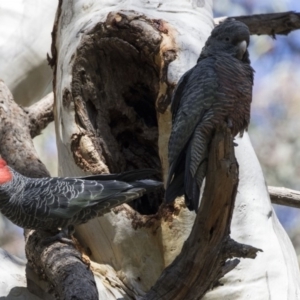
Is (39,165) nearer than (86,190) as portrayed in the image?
No

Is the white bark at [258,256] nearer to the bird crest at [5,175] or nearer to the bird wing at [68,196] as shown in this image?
the bird wing at [68,196]

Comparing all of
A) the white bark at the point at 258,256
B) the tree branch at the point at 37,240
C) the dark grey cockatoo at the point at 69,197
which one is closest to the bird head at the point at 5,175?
the dark grey cockatoo at the point at 69,197

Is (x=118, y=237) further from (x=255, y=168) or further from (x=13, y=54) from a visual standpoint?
(x=13, y=54)

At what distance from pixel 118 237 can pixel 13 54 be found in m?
2.20

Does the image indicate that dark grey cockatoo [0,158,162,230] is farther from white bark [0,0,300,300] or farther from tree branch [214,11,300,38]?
tree branch [214,11,300,38]

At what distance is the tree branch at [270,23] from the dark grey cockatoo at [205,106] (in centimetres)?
131

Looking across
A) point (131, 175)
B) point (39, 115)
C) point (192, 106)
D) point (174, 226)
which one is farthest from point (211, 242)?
point (39, 115)

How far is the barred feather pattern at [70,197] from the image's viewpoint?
3.13 m

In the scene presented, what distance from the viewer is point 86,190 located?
10.4ft

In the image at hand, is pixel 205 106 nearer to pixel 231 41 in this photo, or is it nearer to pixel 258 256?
pixel 231 41

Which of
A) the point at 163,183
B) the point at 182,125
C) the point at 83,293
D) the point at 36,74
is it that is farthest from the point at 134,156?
the point at 36,74

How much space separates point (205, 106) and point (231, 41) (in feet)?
1.17

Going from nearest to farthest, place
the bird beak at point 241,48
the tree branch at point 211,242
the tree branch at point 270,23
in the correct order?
1. the tree branch at point 211,242
2. the bird beak at point 241,48
3. the tree branch at point 270,23

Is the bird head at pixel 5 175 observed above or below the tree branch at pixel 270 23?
below
